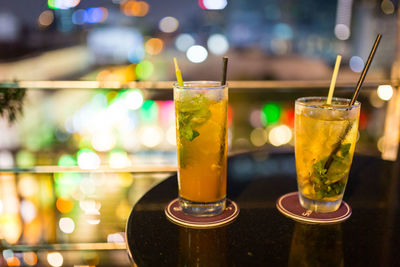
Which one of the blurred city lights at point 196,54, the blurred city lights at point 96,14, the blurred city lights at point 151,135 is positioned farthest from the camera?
the blurred city lights at point 151,135

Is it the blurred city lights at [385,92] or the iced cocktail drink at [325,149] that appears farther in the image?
the blurred city lights at [385,92]

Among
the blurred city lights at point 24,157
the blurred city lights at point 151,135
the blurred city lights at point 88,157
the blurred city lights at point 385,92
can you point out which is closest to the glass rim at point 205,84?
the blurred city lights at point 385,92

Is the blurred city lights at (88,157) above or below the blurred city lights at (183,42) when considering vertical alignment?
below

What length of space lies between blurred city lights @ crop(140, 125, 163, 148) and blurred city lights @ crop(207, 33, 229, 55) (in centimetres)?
1340

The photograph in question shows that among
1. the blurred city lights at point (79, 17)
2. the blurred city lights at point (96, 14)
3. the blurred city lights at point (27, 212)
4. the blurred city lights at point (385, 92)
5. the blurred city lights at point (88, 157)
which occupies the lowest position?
the blurred city lights at point (88, 157)

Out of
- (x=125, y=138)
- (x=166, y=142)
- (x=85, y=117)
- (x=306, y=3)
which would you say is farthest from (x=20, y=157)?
(x=306, y=3)

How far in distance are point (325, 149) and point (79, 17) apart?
120 feet

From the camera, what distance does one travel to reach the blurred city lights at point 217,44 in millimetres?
46816

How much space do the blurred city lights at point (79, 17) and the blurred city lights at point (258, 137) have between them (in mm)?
22523

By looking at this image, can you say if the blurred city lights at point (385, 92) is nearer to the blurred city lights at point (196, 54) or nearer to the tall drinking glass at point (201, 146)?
the tall drinking glass at point (201, 146)

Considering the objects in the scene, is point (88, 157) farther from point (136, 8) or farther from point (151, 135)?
point (136, 8)

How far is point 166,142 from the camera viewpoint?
41719 millimetres

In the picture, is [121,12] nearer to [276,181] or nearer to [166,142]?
[166,142]

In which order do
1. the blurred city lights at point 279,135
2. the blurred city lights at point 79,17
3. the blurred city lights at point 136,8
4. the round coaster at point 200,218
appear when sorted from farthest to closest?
the blurred city lights at point 279,135, the blurred city lights at point 136,8, the blurred city lights at point 79,17, the round coaster at point 200,218
